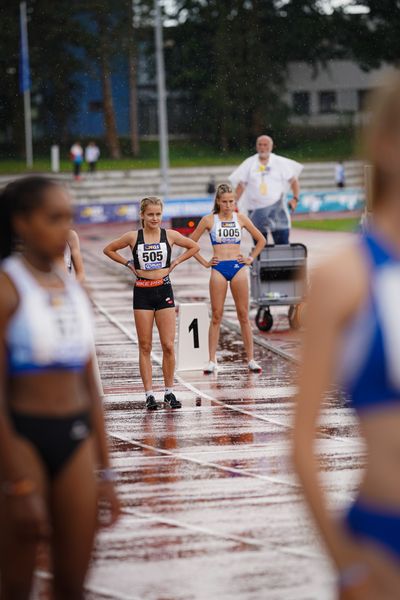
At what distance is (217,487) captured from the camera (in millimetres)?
Result: 9281

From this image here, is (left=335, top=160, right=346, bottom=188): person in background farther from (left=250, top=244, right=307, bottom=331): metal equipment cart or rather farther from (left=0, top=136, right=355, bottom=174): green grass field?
(left=250, top=244, right=307, bottom=331): metal equipment cart

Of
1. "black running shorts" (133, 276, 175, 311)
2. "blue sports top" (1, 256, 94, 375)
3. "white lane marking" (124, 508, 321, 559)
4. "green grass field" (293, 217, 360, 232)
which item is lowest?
"green grass field" (293, 217, 360, 232)

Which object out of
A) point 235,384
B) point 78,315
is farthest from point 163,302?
point 78,315

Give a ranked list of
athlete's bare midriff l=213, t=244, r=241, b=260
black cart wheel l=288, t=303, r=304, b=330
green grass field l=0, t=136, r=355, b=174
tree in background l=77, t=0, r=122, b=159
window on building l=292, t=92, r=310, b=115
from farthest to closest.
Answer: window on building l=292, t=92, r=310, b=115 → tree in background l=77, t=0, r=122, b=159 → green grass field l=0, t=136, r=355, b=174 → black cart wheel l=288, t=303, r=304, b=330 → athlete's bare midriff l=213, t=244, r=241, b=260

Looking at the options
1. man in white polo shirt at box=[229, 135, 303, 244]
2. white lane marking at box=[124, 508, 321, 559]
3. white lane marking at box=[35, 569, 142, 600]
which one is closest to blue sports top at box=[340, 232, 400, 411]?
white lane marking at box=[35, 569, 142, 600]

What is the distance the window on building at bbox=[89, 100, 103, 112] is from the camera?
90.2m

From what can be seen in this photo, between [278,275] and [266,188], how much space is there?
1.38 m

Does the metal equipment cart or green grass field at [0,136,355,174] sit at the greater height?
green grass field at [0,136,355,174]

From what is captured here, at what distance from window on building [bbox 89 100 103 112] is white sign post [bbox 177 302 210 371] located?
75.2 m

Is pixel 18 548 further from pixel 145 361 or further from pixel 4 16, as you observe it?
pixel 4 16

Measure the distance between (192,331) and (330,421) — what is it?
4140 millimetres

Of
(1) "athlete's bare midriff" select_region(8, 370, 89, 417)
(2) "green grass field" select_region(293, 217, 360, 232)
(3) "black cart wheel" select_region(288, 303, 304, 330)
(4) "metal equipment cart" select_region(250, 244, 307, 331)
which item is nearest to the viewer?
(1) "athlete's bare midriff" select_region(8, 370, 89, 417)

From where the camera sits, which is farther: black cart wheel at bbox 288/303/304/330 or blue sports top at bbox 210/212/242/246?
black cart wheel at bbox 288/303/304/330

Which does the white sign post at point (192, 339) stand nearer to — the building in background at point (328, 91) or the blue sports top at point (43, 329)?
the blue sports top at point (43, 329)
